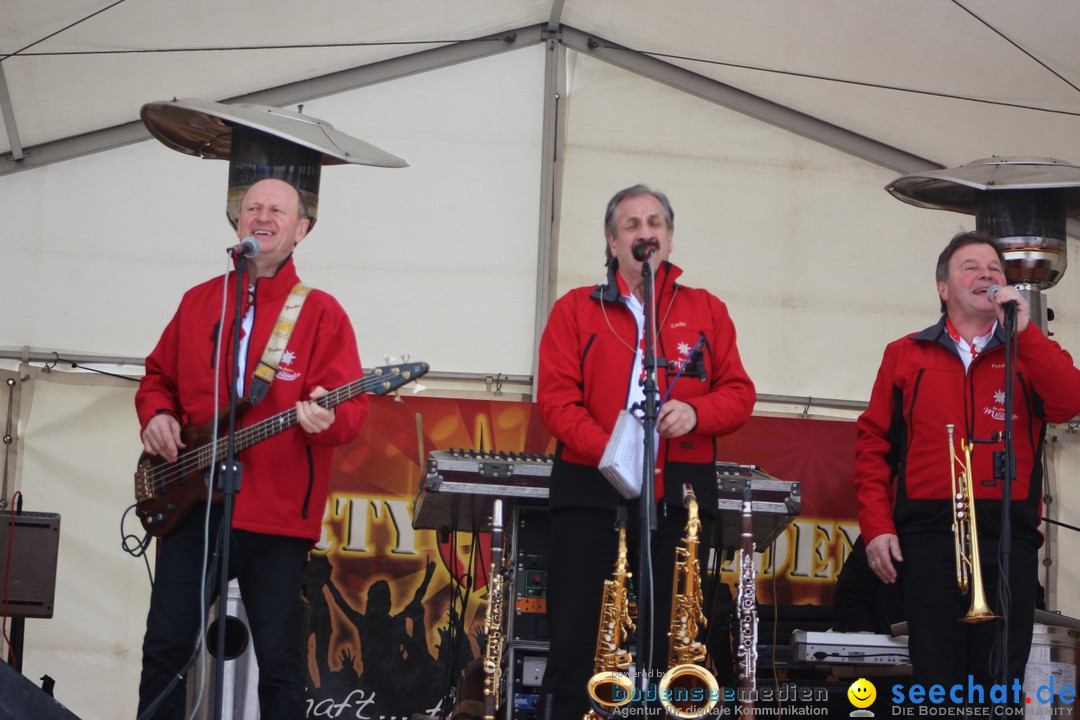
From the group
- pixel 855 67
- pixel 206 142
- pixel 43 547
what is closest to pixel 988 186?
pixel 855 67

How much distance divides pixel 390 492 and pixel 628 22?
294 centimetres

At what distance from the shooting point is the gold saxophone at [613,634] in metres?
3.68

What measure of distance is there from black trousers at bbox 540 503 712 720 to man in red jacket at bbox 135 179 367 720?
31.5 inches

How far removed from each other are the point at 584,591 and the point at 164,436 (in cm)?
146

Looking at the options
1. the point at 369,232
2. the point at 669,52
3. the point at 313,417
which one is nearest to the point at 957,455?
the point at 313,417

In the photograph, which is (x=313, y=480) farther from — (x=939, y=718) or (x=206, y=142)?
(x=939, y=718)

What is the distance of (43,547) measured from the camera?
511 centimetres

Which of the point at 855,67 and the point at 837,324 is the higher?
the point at 855,67

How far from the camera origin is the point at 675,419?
365 cm

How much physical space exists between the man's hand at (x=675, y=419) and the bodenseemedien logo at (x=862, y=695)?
2010 mm

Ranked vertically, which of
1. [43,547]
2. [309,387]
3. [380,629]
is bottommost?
[380,629]

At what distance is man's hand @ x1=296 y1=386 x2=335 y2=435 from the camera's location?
3.74 meters

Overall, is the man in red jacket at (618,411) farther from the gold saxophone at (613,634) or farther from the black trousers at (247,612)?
the black trousers at (247,612)

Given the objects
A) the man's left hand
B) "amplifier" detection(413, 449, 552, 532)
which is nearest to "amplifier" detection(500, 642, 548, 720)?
"amplifier" detection(413, 449, 552, 532)
